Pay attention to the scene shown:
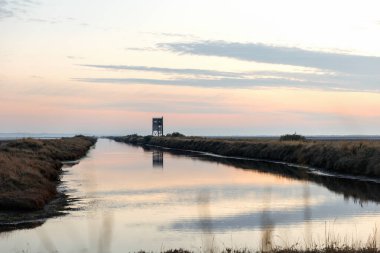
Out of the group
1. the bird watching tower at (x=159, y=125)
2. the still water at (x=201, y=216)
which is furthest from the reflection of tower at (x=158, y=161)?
the bird watching tower at (x=159, y=125)

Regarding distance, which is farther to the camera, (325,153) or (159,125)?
(159,125)

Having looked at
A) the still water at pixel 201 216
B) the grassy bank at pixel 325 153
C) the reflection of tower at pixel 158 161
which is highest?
the grassy bank at pixel 325 153

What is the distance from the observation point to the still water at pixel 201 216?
1555 cm

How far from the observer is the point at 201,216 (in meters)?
21.9

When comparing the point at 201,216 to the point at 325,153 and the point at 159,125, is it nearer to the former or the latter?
the point at 325,153

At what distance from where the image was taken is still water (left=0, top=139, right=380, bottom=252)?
612 inches

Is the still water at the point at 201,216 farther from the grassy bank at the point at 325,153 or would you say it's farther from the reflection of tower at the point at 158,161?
the reflection of tower at the point at 158,161

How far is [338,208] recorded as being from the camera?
22984 mm

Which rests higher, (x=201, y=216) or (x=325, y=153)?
(x=325, y=153)

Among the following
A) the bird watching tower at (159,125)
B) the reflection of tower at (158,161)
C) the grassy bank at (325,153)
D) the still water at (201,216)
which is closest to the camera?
the still water at (201,216)

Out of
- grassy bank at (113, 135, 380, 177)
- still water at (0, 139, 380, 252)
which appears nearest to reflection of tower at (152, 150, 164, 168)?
grassy bank at (113, 135, 380, 177)

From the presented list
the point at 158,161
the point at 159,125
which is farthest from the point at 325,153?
the point at 159,125

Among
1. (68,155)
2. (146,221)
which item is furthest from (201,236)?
(68,155)

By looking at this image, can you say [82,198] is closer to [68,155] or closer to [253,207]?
[253,207]
